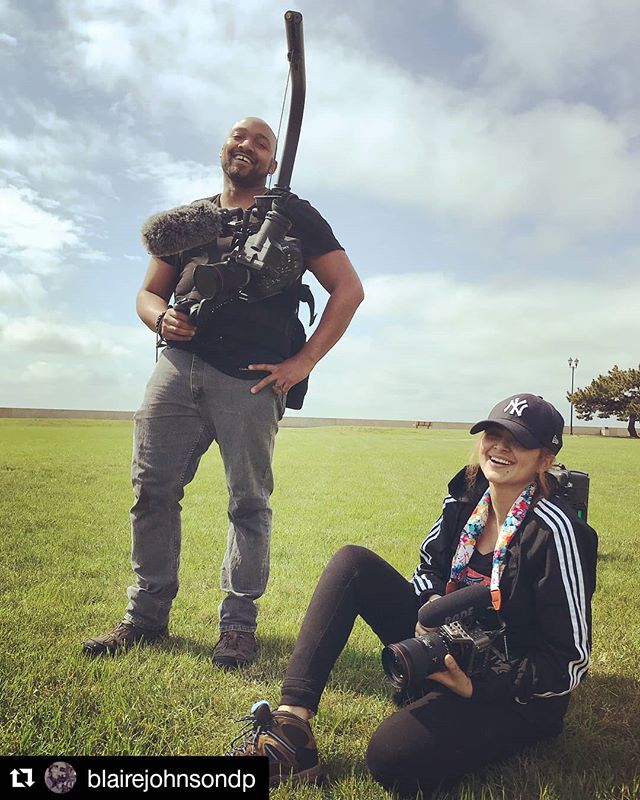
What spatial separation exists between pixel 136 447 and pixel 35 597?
5.53ft

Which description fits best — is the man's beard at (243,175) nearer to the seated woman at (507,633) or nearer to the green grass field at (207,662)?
the seated woman at (507,633)

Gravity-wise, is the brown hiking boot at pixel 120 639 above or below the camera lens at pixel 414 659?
below

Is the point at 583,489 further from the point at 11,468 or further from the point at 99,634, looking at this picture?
the point at 11,468

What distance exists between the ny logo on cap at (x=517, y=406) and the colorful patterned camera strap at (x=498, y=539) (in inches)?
11.7

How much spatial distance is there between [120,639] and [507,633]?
81.6 inches

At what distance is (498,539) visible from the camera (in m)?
2.63

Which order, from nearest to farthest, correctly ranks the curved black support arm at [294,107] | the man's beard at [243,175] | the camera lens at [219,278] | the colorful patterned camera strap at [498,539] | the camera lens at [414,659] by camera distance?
A: the camera lens at [414,659], the colorful patterned camera strap at [498,539], the camera lens at [219,278], the curved black support arm at [294,107], the man's beard at [243,175]

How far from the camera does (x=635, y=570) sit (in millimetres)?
6574

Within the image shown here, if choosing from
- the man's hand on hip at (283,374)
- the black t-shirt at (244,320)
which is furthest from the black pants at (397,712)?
the black t-shirt at (244,320)

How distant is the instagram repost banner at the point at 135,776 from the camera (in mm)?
2332

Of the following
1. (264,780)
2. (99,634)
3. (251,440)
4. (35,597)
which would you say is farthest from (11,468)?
(264,780)

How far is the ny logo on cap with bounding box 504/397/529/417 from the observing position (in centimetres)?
265

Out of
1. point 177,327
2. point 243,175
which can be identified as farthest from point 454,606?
point 243,175

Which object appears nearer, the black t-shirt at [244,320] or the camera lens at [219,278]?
the camera lens at [219,278]
